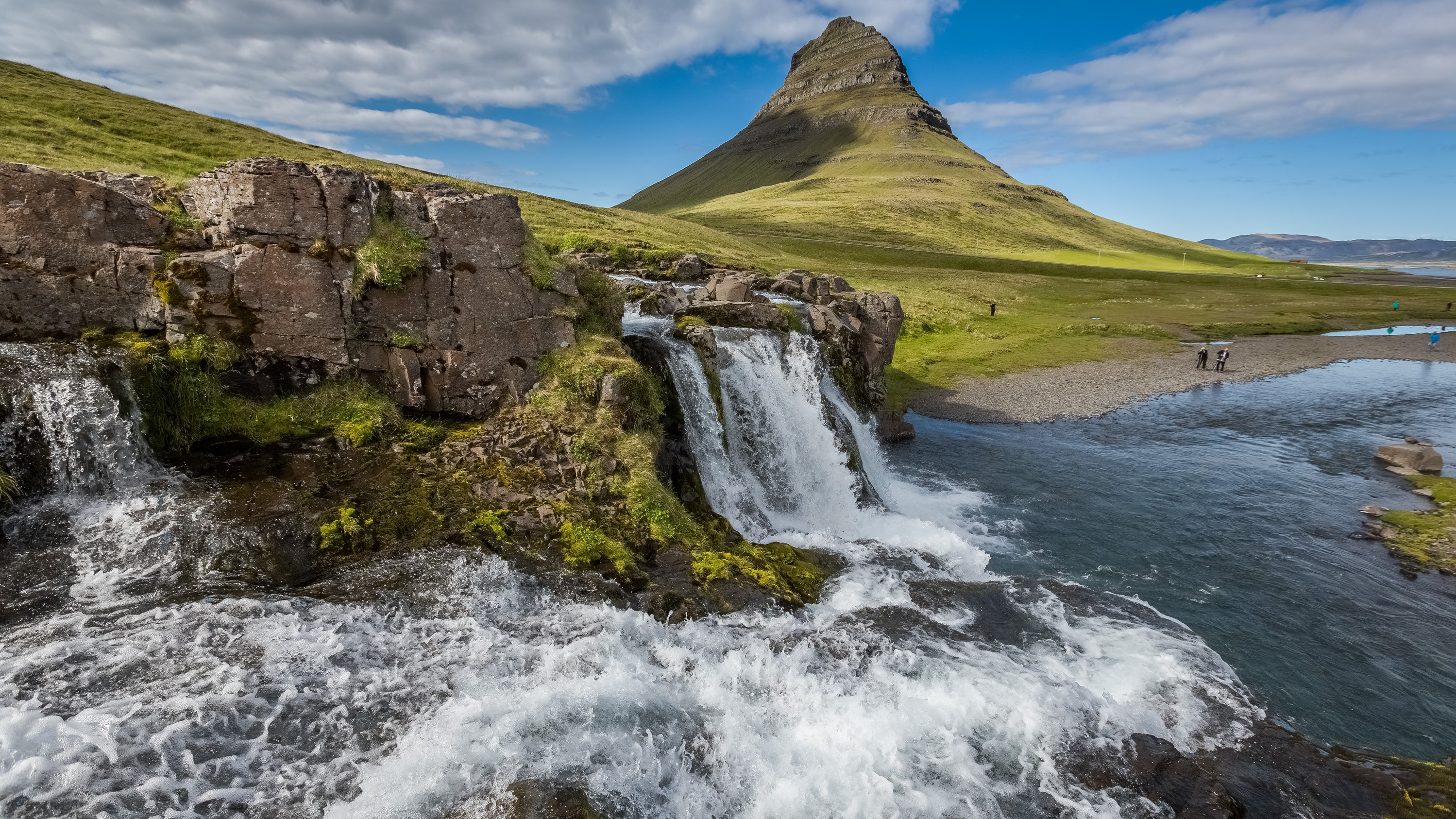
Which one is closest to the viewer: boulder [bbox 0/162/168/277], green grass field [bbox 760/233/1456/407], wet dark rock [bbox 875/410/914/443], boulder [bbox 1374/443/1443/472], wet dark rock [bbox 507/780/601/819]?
wet dark rock [bbox 507/780/601/819]

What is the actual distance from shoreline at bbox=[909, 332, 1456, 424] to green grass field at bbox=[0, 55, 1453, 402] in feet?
8.00

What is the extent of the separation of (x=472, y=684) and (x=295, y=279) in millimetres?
10884

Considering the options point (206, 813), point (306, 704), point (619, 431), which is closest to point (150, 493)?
point (306, 704)

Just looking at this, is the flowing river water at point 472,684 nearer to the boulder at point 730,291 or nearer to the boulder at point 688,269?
the boulder at point 730,291

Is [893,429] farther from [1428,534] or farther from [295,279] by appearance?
[295,279]

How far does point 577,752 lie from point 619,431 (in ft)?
27.1

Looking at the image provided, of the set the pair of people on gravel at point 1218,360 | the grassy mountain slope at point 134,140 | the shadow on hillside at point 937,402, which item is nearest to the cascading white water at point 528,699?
the grassy mountain slope at point 134,140

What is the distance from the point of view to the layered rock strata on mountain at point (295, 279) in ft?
45.2

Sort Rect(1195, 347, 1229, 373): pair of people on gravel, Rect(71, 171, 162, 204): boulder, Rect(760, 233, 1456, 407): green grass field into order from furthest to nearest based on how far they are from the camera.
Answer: Rect(760, 233, 1456, 407): green grass field → Rect(1195, 347, 1229, 373): pair of people on gravel → Rect(71, 171, 162, 204): boulder

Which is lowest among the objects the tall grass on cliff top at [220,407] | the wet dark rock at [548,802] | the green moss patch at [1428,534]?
the green moss patch at [1428,534]

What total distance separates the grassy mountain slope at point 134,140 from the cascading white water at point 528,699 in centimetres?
1152

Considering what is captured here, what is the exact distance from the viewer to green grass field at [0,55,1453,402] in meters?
36.2

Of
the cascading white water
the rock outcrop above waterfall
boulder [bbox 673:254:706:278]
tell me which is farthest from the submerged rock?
boulder [bbox 673:254:706:278]

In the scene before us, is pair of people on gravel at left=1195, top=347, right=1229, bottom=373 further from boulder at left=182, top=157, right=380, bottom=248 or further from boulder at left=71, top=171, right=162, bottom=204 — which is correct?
boulder at left=71, top=171, right=162, bottom=204
